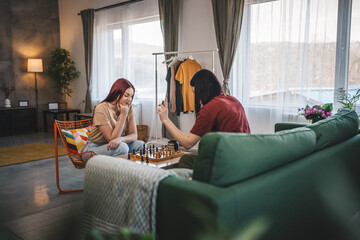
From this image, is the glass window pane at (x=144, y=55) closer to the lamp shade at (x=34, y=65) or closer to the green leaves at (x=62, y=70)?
the green leaves at (x=62, y=70)

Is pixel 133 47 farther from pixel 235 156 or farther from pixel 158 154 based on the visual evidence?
pixel 235 156

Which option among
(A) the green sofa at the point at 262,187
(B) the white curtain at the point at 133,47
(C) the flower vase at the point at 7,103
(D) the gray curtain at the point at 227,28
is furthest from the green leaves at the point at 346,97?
(C) the flower vase at the point at 7,103

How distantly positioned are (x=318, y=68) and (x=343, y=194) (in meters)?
2.14

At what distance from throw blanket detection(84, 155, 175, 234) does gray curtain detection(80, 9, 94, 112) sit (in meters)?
5.42

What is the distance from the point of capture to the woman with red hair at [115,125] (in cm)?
287

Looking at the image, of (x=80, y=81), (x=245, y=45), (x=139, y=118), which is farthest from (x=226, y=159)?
(x=80, y=81)

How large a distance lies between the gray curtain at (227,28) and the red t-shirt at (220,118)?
2.44 m

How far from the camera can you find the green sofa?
1.16m

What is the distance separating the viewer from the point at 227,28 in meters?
4.47

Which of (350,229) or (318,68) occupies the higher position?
(318,68)

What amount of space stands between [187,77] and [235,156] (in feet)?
11.5

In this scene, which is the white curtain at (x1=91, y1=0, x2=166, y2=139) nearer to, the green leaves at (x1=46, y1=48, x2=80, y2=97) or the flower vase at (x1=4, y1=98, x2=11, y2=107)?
the green leaves at (x1=46, y1=48, x2=80, y2=97)

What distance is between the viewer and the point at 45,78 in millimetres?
7398

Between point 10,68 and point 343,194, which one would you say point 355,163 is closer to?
point 343,194
